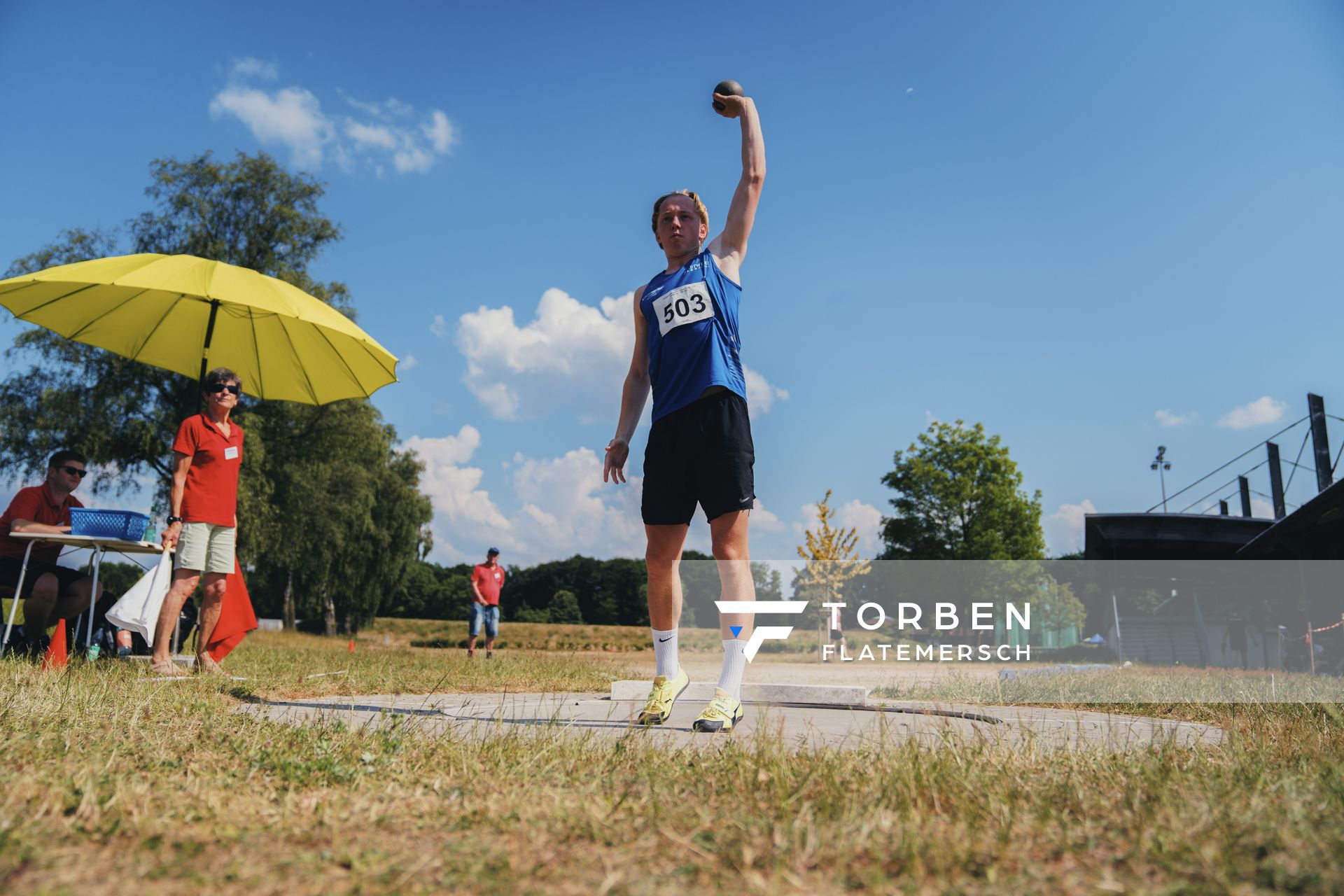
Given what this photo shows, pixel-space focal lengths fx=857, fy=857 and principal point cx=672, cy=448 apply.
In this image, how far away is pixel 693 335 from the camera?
13.1 ft

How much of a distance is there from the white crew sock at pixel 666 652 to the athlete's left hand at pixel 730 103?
2.52 m

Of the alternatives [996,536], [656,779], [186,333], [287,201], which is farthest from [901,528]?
[656,779]

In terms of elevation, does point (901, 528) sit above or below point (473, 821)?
above

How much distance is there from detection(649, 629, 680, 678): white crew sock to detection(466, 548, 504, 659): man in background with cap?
12043 millimetres

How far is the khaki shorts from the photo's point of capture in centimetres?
585

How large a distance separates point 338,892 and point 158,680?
4.05 m

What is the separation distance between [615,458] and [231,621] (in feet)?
12.2

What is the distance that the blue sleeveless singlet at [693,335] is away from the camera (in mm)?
3930

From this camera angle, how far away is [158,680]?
4.75 metres

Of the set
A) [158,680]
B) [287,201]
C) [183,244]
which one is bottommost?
[158,680]

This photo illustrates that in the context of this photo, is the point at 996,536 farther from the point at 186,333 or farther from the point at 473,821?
the point at 473,821

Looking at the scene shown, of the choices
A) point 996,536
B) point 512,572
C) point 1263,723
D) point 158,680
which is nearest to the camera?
point 1263,723

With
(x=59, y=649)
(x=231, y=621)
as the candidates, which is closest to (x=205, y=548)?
(x=231, y=621)

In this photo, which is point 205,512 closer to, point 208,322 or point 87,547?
point 87,547
